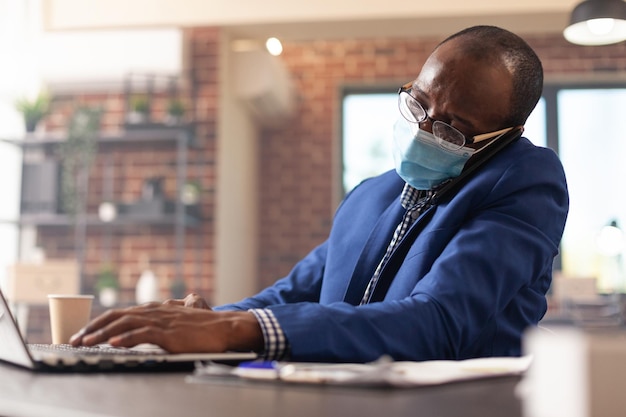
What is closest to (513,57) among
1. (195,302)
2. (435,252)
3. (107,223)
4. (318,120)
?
(435,252)

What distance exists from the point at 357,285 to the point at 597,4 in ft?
8.56

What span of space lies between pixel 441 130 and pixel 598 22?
100 inches

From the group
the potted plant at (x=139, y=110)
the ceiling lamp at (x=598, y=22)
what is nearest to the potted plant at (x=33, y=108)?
the potted plant at (x=139, y=110)

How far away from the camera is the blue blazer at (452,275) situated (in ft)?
3.16

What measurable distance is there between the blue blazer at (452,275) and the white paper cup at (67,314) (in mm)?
321

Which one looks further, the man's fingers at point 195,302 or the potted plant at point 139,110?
the potted plant at point 139,110

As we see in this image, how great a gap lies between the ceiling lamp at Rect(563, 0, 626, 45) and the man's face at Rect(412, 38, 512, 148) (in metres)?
2.41

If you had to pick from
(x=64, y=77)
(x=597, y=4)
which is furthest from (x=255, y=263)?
(x=597, y=4)

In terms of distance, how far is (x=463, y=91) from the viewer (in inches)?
52.6

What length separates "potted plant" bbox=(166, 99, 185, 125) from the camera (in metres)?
5.04

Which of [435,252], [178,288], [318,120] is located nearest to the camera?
[435,252]

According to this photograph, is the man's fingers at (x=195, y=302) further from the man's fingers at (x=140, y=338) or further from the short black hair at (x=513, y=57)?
the short black hair at (x=513, y=57)

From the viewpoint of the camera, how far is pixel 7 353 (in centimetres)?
93

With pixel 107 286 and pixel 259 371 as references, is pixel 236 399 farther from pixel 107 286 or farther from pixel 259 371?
pixel 107 286
